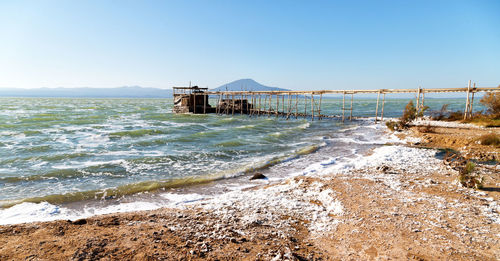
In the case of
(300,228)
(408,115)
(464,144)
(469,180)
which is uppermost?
(408,115)

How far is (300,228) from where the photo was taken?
4855 mm

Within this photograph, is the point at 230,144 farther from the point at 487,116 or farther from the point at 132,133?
the point at 487,116

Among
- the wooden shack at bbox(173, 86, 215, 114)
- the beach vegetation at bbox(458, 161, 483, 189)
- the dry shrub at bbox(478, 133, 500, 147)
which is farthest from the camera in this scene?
the wooden shack at bbox(173, 86, 215, 114)

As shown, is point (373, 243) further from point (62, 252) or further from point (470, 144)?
point (470, 144)

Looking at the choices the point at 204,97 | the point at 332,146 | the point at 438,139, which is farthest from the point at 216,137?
the point at 204,97

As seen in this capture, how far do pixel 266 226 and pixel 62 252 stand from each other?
3353 mm

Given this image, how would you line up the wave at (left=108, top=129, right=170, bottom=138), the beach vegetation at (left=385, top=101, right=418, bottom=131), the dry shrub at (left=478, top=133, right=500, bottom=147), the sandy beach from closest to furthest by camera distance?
the sandy beach
the dry shrub at (left=478, top=133, right=500, bottom=147)
the wave at (left=108, top=129, right=170, bottom=138)
the beach vegetation at (left=385, top=101, right=418, bottom=131)

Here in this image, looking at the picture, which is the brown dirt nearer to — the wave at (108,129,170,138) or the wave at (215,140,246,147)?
the wave at (215,140,246,147)

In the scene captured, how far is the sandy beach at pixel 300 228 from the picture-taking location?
3.87 meters

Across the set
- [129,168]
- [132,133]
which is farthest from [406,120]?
[132,133]

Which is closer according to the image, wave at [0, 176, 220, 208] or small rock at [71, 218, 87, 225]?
small rock at [71, 218, 87, 225]

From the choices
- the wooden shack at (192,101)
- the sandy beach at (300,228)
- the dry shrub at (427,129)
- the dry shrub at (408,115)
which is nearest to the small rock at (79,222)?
the sandy beach at (300,228)

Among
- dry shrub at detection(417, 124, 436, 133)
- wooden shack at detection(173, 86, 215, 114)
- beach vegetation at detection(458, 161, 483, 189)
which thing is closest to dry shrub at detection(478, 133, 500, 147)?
dry shrub at detection(417, 124, 436, 133)

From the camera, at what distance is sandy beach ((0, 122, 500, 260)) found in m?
3.87
